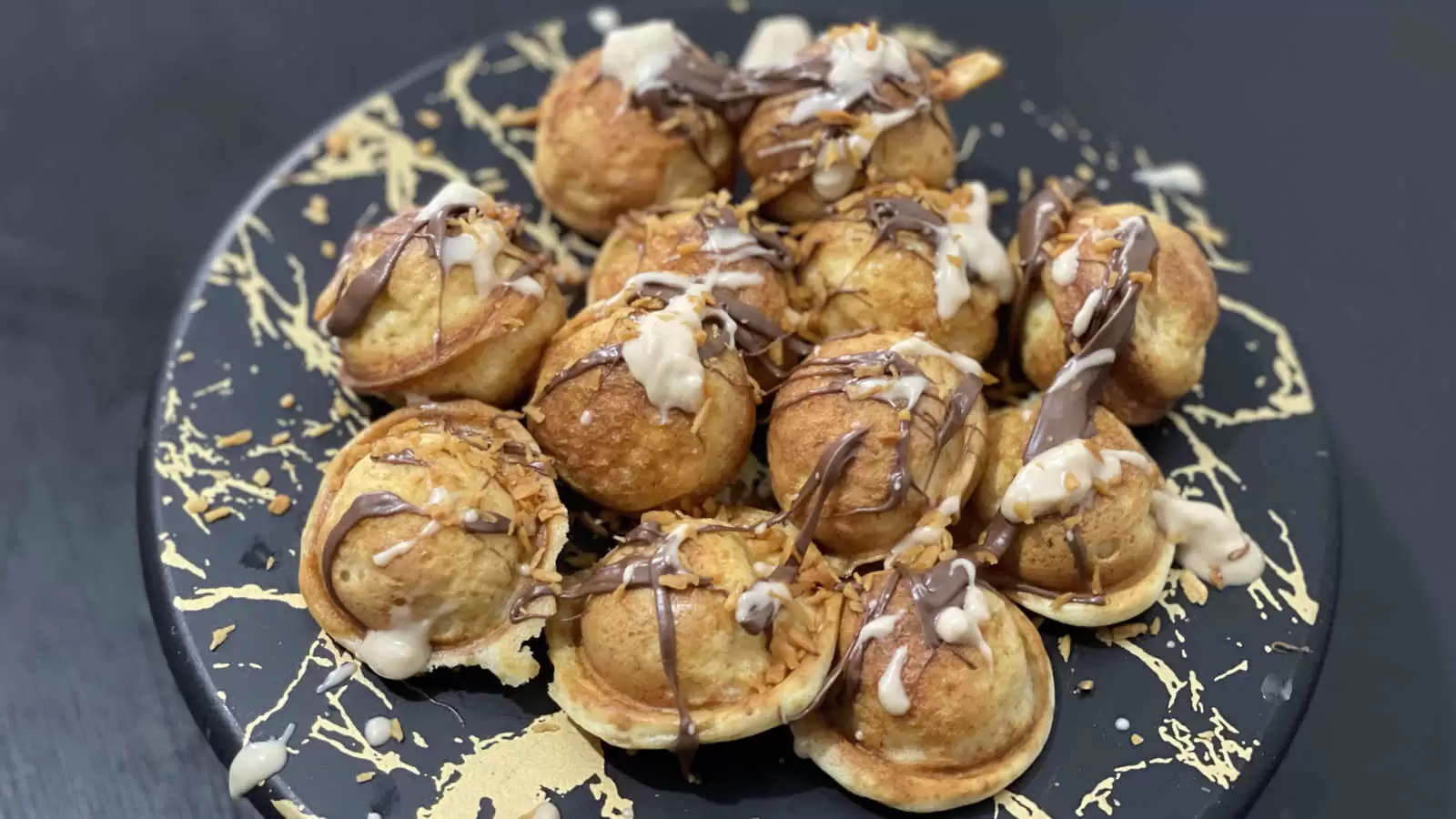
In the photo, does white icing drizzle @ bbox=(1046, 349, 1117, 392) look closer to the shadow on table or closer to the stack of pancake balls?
the stack of pancake balls

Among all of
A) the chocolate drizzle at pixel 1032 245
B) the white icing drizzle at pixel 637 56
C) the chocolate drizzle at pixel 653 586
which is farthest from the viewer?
the white icing drizzle at pixel 637 56

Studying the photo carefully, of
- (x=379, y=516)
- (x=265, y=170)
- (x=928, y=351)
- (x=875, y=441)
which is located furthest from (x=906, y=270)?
(x=265, y=170)

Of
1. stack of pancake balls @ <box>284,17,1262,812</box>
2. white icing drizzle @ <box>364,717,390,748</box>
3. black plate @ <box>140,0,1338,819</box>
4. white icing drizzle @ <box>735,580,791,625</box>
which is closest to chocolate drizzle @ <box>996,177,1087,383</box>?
stack of pancake balls @ <box>284,17,1262,812</box>

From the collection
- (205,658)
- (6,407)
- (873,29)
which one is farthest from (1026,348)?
(6,407)

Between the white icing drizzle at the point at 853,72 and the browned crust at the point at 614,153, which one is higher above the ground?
the white icing drizzle at the point at 853,72

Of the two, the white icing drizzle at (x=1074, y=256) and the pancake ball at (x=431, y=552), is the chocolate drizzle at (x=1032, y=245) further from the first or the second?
the pancake ball at (x=431, y=552)

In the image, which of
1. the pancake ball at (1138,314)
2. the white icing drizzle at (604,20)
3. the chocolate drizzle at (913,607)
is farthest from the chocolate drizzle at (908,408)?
the white icing drizzle at (604,20)
